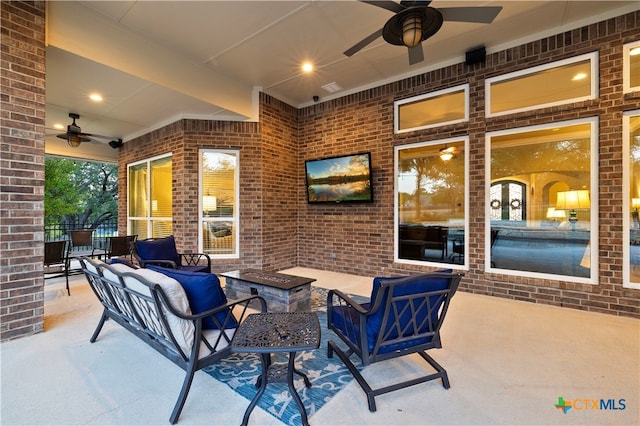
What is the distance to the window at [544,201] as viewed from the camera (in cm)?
352

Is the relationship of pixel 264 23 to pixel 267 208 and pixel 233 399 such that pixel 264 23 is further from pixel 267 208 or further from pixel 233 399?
pixel 233 399

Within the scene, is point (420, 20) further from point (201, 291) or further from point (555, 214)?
point (555, 214)

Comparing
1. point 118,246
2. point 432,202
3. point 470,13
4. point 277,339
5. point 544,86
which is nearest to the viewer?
point 277,339

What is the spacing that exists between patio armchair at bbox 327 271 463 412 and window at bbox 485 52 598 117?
3.39 meters

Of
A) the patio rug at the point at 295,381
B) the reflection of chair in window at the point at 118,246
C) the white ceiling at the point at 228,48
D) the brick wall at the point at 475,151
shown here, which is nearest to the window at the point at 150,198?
the reflection of chair in window at the point at 118,246

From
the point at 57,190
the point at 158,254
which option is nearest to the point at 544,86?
the point at 158,254

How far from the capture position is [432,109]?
4594 millimetres

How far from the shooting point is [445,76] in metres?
4.35

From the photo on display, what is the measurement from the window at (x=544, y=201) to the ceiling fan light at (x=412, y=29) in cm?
227

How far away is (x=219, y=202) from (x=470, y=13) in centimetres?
473

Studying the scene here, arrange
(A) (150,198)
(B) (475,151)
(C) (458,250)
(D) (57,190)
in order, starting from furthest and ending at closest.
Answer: (D) (57,190), (A) (150,198), (C) (458,250), (B) (475,151)

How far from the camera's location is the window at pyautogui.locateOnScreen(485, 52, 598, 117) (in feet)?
11.3

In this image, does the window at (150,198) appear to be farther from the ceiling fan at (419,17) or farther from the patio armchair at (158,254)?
the ceiling fan at (419,17)

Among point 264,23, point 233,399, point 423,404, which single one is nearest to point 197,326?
point 233,399
